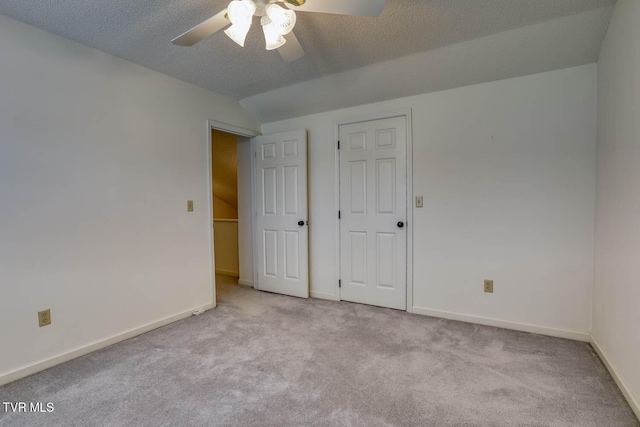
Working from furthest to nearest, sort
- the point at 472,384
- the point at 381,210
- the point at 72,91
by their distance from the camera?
the point at 381,210 → the point at 72,91 → the point at 472,384

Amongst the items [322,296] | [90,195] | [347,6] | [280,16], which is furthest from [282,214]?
[347,6]

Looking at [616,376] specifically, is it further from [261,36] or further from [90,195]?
[90,195]

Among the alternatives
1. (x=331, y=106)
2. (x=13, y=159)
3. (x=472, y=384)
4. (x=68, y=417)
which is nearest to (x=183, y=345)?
(x=68, y=417)

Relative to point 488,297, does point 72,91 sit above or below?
above

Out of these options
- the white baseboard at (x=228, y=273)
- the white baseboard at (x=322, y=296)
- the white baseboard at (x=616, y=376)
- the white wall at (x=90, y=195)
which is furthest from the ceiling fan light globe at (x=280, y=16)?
the white baseboard at (x=228, y=273)

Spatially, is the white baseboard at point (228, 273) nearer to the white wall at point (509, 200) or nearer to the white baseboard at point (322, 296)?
the white baseboard at point (322, 296)

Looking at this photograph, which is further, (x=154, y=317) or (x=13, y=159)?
(x=154, y=317)

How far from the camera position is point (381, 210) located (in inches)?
120

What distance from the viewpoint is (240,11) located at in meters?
1.38

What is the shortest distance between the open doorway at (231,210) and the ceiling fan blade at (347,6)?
2059 millimetres

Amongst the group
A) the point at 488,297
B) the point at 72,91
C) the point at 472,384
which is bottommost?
the point at 472,384

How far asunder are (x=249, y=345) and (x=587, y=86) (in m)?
3.21

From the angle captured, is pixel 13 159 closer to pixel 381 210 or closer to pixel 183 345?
pixel 183 345

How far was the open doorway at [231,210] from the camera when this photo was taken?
3857mm
